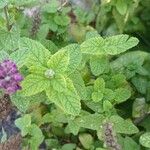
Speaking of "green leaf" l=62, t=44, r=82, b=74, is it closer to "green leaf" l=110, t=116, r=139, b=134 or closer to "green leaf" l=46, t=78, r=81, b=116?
"green leaf" l=46, t=78, r=81, b=116

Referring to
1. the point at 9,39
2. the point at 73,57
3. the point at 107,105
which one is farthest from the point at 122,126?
the point at 9,39

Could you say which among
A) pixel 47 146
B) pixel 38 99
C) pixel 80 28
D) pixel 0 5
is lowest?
pixel 47 146

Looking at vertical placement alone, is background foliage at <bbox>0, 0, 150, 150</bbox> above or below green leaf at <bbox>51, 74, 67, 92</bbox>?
below

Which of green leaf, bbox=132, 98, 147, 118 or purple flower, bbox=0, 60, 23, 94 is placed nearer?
purple flower, bbox=0, 60, 23, 94

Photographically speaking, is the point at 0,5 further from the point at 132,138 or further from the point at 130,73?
the point at 132,138

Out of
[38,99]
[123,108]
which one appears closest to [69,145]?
[123,108]

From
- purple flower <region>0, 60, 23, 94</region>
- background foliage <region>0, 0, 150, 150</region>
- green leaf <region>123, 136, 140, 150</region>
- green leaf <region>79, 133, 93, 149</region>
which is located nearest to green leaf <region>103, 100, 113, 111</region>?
background foliage <region>0, 0, 150, 150</region>
